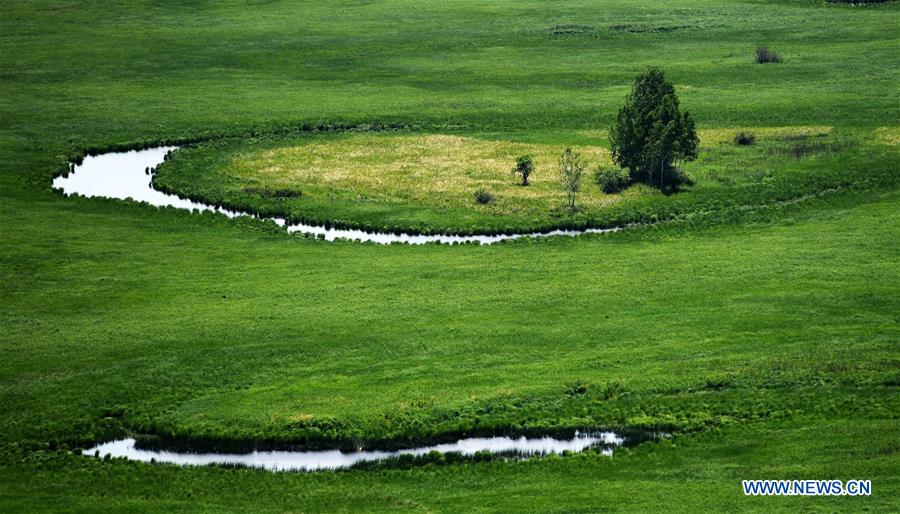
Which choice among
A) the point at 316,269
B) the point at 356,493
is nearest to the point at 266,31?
the point at 316,269

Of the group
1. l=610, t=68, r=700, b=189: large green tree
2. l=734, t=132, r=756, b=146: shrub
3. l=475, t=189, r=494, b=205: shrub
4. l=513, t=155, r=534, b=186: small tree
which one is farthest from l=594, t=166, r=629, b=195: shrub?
l=734, t=132, r=756, b=146: shrub

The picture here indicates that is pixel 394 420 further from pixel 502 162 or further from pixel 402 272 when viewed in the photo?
pixel 502 162

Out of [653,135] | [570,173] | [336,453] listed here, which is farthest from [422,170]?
[336,453]

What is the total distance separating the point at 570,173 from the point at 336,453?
41945 mm

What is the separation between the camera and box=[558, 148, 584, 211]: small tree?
89.9 meters

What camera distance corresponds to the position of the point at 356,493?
165 ft

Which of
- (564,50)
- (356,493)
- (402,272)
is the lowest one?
(356,493)

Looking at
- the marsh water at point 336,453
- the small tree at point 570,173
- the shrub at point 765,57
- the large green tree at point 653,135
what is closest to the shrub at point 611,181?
the large green tree at point 653,135

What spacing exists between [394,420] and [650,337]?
15.8 m

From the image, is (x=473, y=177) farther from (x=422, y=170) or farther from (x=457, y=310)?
(x=457, y=310)

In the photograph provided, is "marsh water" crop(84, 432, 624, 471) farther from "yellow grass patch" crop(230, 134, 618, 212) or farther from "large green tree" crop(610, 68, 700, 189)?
"large green tree" crop(610, 68, 700, 189)

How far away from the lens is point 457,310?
6956 centimetres

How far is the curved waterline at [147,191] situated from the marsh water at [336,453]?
29.5 meters

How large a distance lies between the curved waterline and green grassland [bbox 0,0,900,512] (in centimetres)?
145
